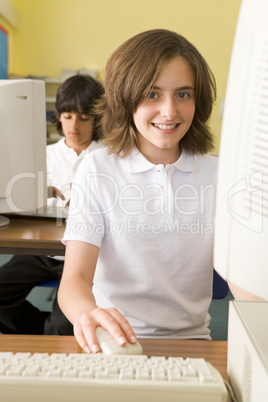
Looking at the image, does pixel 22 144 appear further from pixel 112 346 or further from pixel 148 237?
pixel 112 346

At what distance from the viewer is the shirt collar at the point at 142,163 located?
135 cm

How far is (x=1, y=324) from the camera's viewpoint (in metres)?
2.31

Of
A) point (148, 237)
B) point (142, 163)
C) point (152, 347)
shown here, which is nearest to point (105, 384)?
point (152, 347)

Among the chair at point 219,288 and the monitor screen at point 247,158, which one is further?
the chair at point 219,288

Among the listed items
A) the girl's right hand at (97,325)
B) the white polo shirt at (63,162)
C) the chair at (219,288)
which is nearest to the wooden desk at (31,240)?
the chair at (219,288)

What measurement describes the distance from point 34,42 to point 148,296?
485 centimetres

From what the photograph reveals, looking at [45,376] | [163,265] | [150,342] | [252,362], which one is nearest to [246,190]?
[252,362]

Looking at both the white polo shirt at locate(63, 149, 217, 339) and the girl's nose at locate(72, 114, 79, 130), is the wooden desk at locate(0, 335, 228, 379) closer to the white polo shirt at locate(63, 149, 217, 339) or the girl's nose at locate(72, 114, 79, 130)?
the white polo shirt at locate(63, 149, 217, 339)

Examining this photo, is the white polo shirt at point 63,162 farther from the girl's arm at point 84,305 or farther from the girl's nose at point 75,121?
the girl's arm at point 84,305

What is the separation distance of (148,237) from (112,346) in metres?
0.52

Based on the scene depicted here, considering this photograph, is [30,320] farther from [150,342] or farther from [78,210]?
[150,342]

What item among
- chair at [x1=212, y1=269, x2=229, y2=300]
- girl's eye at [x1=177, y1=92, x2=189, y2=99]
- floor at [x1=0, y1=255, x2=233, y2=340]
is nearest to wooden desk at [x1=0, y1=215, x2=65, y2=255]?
chair at [x1=212, y1=269, x2=229, y2=300]

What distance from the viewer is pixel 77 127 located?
2.75 m

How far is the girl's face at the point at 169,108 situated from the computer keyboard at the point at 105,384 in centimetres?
73
